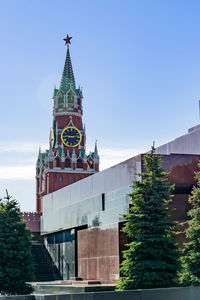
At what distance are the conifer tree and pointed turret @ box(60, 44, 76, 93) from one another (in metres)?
67.0

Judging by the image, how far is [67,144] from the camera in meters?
84.4

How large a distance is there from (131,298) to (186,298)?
1914mm

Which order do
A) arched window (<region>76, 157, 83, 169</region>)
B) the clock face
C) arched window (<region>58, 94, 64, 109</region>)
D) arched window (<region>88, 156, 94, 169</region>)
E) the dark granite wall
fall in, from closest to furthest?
the dark granite wall → arched window (<region>76, 157, 83, 169</region>) → the clock face → arched window (<region>58, 94, 64, 109</region>) → arched window (<region>88, 156, 94, 169</region>)

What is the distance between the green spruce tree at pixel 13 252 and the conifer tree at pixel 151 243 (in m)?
7.30

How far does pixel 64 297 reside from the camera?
14.2 metres

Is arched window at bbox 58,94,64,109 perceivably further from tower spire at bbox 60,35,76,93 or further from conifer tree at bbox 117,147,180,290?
conifer tree at bbox 117,147,180,290

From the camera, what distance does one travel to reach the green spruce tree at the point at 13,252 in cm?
2409

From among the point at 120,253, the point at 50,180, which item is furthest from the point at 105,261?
the point at 50,180

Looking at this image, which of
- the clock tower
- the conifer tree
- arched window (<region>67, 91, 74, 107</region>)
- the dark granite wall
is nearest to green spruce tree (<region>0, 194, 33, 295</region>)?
the dark granite wall

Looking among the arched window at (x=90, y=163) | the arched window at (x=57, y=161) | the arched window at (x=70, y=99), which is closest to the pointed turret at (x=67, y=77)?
the arched window at (x=70, y=99)

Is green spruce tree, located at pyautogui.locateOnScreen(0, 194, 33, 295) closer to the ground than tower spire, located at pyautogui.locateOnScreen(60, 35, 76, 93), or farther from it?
closer to the ground

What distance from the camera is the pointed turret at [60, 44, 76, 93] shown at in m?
85.2

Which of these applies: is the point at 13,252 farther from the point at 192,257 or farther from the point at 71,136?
the point at 71,136

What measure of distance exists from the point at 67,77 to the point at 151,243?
70.9 metres
